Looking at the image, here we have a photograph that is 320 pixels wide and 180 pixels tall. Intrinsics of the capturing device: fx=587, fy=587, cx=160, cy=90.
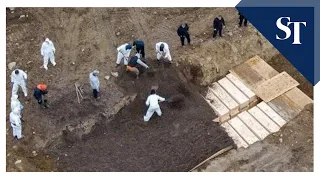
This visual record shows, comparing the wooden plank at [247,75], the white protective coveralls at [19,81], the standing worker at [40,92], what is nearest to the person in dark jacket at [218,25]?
the wooden plank at [247,75]

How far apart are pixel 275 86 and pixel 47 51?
22.8 ft

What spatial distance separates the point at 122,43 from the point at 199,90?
2964mm

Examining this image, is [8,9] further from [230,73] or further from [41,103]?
[230,73]

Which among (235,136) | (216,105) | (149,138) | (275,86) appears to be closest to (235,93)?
(216,105)

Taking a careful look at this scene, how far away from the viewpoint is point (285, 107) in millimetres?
17359

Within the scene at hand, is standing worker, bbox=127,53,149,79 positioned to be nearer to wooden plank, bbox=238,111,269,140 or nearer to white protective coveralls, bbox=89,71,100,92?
white protective coveralls, bbox=89,71,100,92

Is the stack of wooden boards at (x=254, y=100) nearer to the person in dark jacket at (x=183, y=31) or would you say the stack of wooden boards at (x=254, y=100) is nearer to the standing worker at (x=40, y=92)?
the person in dark jacket at (x=183, y=31)

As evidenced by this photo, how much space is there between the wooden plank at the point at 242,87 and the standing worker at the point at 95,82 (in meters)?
4.22

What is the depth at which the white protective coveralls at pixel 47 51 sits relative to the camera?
686 inches

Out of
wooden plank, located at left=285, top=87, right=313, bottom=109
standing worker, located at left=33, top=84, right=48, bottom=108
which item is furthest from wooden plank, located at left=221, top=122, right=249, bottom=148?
standing worker, located at left=33, top=84, right=48, bottom=108

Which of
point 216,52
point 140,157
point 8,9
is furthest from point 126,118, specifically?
point 8,9

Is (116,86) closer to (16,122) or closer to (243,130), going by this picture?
(16,122)

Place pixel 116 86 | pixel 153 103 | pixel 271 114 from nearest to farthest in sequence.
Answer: pixel 153 103 → pixel 271 114 → pixel 116 86

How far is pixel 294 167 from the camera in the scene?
1573 centimetres
